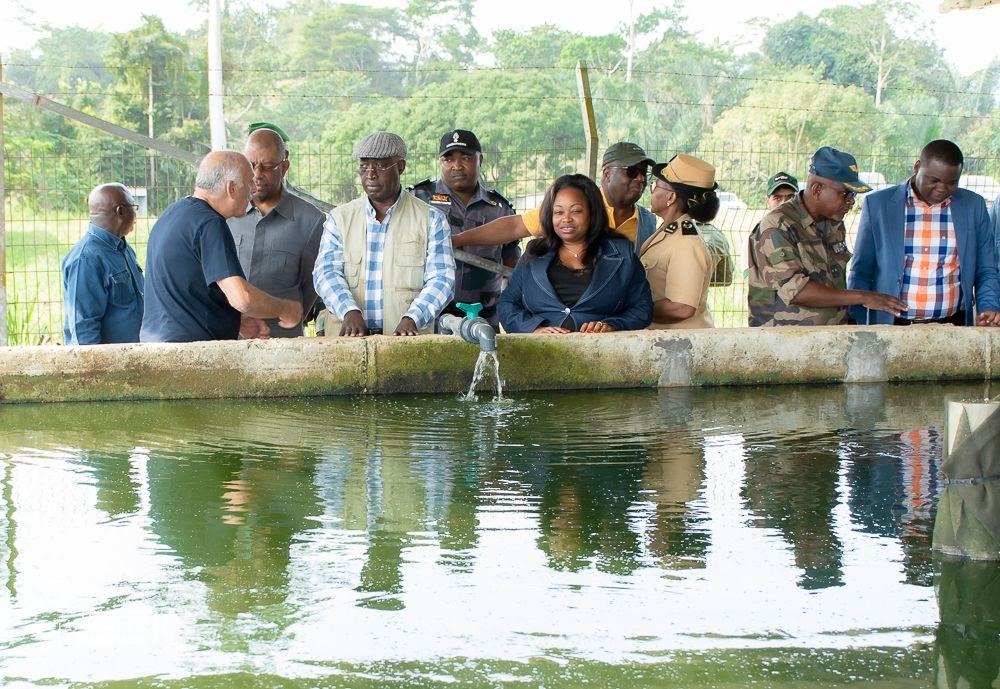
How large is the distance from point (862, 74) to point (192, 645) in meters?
39.7

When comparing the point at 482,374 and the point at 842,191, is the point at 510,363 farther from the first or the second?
the point at 842,191

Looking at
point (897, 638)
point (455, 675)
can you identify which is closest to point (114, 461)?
point (455, 675)

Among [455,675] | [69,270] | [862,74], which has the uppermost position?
[862,74]

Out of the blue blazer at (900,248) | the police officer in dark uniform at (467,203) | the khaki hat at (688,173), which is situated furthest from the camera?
the police officer in dark uniform at (467,203)

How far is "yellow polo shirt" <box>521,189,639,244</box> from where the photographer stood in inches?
248

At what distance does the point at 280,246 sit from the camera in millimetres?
6469

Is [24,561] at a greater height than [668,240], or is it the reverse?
[668,240]

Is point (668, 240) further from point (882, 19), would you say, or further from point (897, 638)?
point (882, 19)

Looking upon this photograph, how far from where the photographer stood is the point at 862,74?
39719 mm

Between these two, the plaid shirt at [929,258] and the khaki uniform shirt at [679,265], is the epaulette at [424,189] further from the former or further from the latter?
the plaid shirt at [929,258]

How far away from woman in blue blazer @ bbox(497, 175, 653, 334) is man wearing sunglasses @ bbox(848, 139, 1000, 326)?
121 cm

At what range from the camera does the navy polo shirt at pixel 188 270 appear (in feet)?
17.7

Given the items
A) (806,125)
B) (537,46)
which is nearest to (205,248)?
(806,125)

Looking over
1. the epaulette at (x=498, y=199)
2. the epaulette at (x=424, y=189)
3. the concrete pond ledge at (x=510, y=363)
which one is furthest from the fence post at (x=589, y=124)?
the concrete pond ledge at (x=510, y=363)
